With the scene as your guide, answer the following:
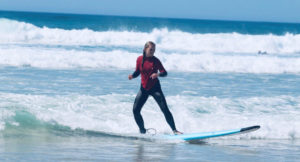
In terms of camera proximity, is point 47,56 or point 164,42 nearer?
point 47,56

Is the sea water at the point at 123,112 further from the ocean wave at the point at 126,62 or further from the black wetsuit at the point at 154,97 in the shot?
the black wetsuit at the point at 154,97

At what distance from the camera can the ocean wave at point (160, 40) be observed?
96.8ft

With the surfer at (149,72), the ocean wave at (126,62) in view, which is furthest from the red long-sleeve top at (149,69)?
the ocean wave at (126,62)

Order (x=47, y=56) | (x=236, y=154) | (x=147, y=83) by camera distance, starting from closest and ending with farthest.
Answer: (x=236, y=154) < (x=147, y=83) < (x=47, y=56)

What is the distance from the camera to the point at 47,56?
17938 mm

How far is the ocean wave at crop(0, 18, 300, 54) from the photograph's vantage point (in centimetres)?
2952

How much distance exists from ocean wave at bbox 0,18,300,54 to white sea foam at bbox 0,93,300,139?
19.0 m

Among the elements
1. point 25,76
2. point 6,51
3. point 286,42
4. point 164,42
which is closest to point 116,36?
point 164,42

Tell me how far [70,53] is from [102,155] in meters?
13.6

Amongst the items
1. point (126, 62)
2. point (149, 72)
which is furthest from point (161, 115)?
point (126, 62)

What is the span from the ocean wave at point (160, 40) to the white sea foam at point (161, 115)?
62.4 ft

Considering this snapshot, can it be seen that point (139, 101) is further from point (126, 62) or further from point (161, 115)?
point (126, 62)

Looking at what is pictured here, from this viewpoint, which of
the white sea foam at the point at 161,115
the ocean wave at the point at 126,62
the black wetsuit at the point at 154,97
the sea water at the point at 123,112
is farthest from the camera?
the ocean wave at the point at 126,62

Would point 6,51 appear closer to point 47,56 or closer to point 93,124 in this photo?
point 47,56
